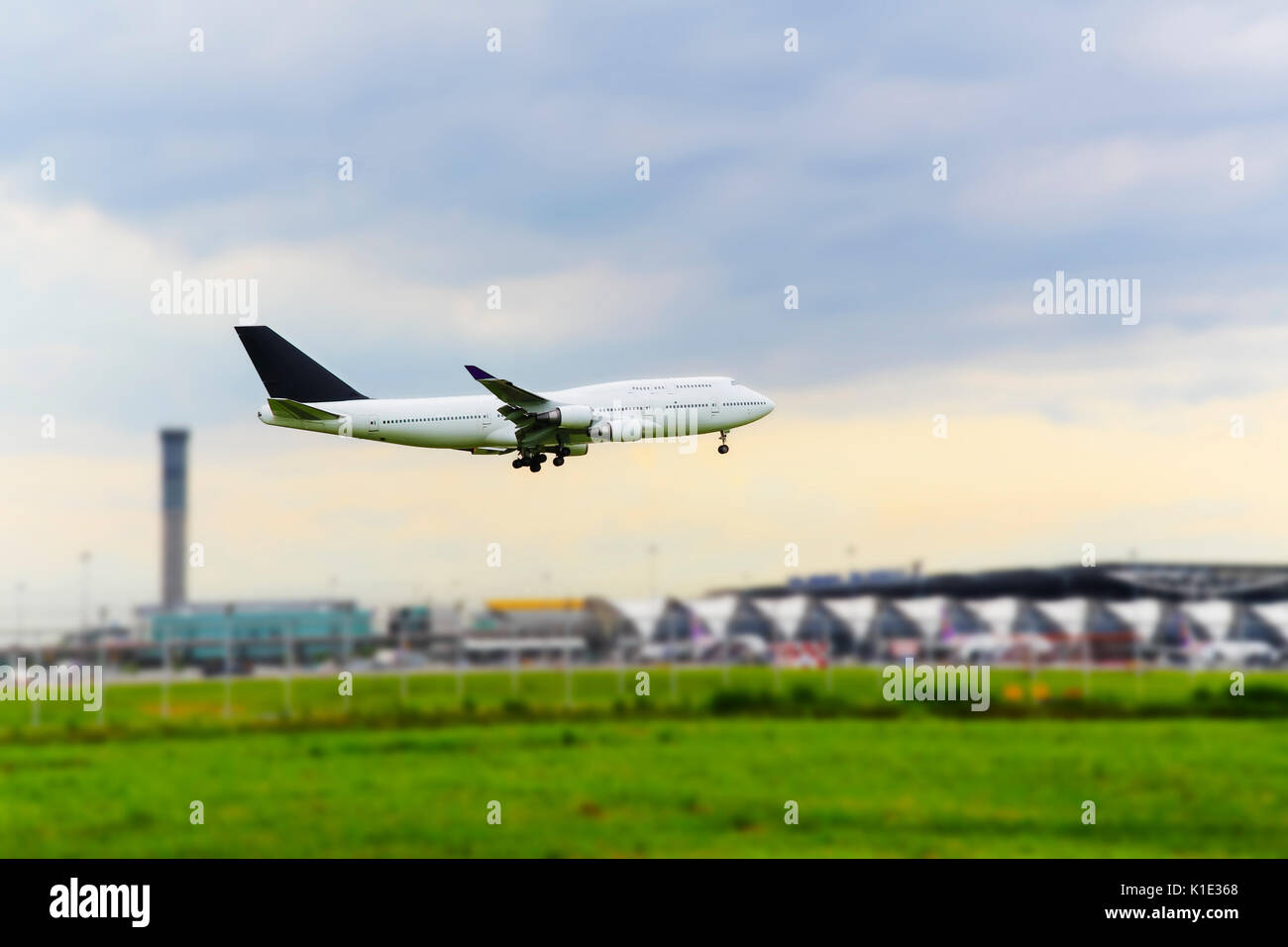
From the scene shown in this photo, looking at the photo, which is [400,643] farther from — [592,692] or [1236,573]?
[1236,573]

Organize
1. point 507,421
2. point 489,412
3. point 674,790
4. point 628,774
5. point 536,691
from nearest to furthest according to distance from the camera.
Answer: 1. point 489,412
2. point 507,421
3. point 674,790
4. point 628,774
5. point 536,691

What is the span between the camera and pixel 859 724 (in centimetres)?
10012

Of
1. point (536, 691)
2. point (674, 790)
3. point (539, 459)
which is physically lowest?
point (674, 790)

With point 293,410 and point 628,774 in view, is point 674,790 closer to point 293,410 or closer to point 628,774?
point 628,774

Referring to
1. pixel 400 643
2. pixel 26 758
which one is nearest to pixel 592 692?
pixel 400 643

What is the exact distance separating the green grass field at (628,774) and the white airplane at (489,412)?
25.2 metres

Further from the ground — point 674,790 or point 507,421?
point 507,421

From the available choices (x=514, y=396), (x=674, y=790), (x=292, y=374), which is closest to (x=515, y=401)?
(x=514, y=396)

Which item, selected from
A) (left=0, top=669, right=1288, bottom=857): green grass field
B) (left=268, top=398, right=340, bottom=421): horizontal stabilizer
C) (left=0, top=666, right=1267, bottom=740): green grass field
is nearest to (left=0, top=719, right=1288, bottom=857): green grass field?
(left=0, top=669, right=1288, bottom=857): green grass field

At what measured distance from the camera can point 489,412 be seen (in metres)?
66.6

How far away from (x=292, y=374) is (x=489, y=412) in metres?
8.77

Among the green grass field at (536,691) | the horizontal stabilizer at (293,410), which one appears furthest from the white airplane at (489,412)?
the green grass field at (536,691)

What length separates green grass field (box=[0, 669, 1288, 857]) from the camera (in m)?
82.8

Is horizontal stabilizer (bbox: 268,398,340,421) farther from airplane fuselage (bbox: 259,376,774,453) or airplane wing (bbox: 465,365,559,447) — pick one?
airplane wing (bbox: 465,365,559,447)
